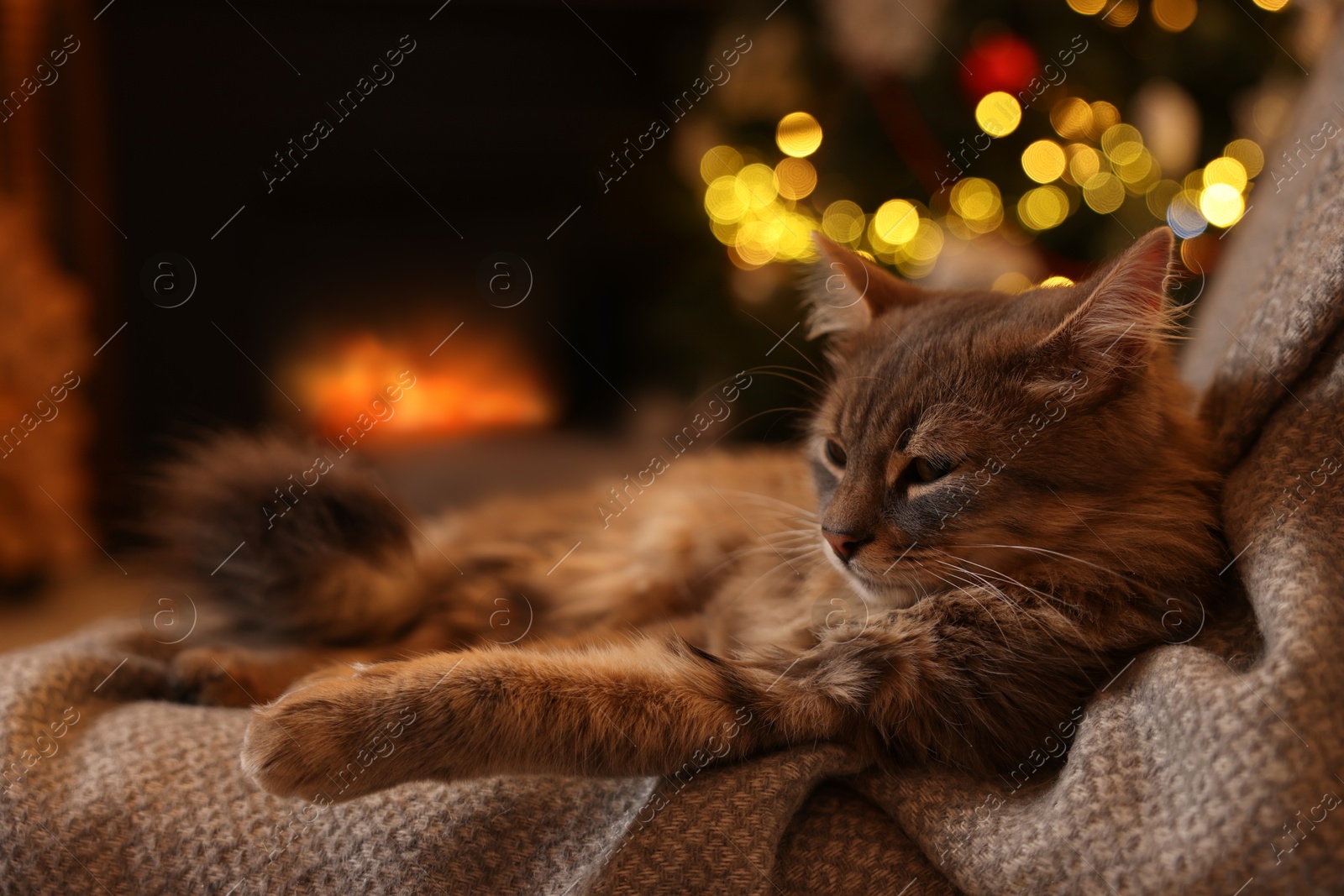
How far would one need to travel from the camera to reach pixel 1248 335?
3.26 feet

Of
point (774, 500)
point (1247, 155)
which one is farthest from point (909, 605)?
point (1247, 155)

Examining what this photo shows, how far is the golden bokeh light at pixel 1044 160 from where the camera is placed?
227cm

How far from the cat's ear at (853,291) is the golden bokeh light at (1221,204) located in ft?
3.86

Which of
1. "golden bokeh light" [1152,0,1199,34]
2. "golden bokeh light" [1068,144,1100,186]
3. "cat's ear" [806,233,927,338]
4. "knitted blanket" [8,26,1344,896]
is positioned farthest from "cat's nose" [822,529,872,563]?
"golden bokeh light" [1152,0,1199,34]

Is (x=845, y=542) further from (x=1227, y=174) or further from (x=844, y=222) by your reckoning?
(x=1227, y=174)

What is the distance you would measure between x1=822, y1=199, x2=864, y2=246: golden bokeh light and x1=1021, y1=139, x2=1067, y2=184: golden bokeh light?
0.46 metres

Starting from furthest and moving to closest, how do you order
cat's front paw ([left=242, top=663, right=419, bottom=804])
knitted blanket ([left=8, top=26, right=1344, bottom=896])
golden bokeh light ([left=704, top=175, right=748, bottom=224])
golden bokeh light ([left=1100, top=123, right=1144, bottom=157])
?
golden bokeh light ([left=704, top=175, right=748, bottom=224]) < golden bokeh light ([left=1100, top=123, right=1144, bottom=157]) < cat's front paw ([left=242, top=663, right=419, bottom=804]) < knitted blanket ([left=8, top=26, right=1344, bottom=896])

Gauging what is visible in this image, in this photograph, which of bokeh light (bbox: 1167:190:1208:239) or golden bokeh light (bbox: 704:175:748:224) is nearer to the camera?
bokeh light (bbox: 1167:190:1208:239)

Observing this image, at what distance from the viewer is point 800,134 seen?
2.70 m

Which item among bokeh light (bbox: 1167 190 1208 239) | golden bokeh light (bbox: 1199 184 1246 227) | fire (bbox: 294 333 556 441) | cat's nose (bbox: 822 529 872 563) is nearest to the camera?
cat's nose (bbox: 822 529 872 563)

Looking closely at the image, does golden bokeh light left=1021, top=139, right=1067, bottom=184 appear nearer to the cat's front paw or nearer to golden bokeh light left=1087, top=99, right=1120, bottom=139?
golden bokeh light left=1087, top=99, right=1120, bottom=139

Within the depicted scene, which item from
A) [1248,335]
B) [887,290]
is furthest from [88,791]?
[1248,335]

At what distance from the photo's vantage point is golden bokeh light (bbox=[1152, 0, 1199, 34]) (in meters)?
2.22

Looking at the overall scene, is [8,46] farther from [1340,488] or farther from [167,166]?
[1340,488]
